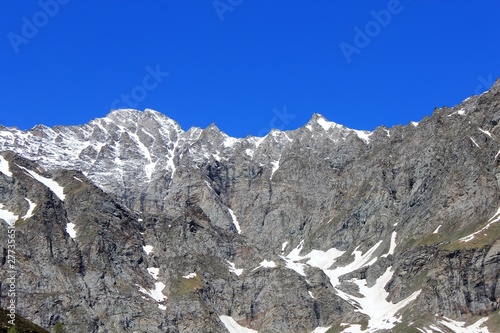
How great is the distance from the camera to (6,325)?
4003 inches

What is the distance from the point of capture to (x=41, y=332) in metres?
108

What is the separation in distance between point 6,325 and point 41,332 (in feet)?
24.4

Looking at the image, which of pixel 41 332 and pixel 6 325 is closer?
pixel 6 325
